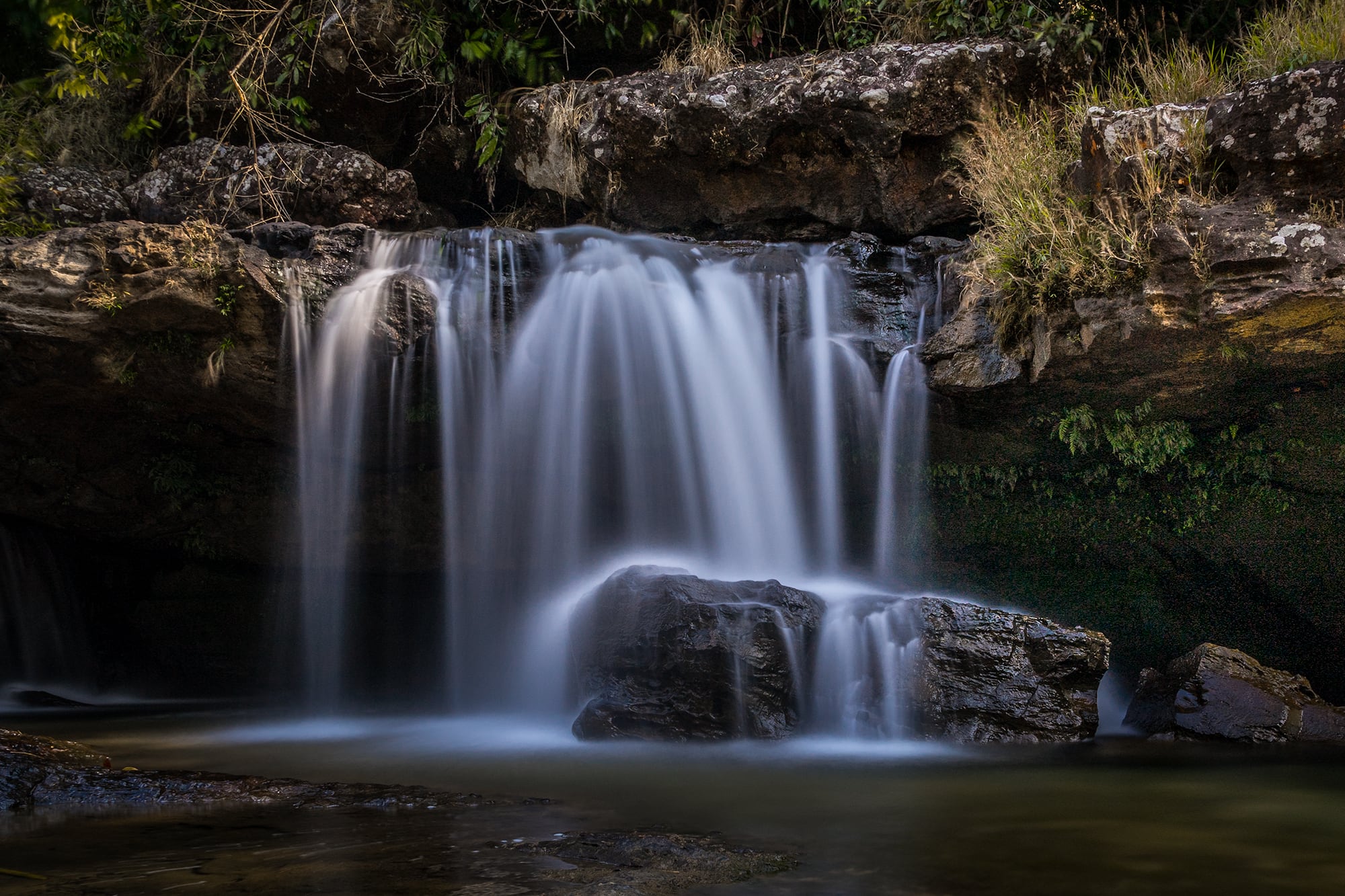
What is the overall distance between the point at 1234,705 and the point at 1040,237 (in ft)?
9.58

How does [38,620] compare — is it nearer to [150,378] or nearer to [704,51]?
[150,378]

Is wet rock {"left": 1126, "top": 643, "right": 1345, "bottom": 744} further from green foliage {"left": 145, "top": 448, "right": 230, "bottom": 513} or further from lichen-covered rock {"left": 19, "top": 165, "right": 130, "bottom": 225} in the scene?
lichen-covered rock {"left": 19, "top": 165, "right": 130, "bottom": 225}

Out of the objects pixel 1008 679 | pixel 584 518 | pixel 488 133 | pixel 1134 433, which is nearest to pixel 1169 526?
pixel 1134 433

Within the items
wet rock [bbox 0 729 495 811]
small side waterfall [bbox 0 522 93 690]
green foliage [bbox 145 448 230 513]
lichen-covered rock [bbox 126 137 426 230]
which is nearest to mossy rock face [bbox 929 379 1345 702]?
wet rock [bbox 0 729 495 811]

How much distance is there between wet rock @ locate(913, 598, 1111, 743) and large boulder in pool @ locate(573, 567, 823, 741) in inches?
28.6

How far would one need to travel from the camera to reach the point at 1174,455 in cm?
595

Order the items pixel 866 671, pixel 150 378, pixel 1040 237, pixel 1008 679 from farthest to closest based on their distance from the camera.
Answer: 1. pixel 150 378
2. pixel 1040 237
3. pixel 866 671
4. pixel 1008 679

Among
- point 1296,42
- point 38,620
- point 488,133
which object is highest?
point 488,133

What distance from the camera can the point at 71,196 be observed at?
7949 mm

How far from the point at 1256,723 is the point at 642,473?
4176 mm

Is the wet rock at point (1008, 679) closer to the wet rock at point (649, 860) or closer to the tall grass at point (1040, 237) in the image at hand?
the tall grass at point (1040, 237)

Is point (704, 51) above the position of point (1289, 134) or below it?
above

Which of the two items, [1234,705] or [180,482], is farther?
[180,482]

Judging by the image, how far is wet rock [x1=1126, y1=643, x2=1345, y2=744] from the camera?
16.9 feet
